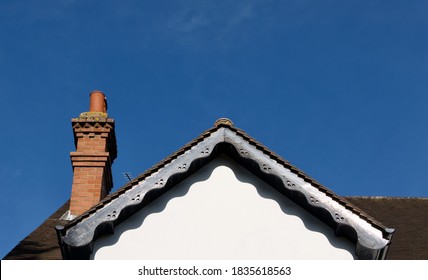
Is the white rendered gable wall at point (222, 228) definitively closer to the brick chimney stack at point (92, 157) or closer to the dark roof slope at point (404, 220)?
the dark roof slope at point (404, 220)

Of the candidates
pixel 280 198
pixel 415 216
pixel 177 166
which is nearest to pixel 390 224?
pixel 415 216

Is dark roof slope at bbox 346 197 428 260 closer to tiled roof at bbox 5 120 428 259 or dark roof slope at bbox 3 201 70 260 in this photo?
tiled roof at bbox 5 120 428 259

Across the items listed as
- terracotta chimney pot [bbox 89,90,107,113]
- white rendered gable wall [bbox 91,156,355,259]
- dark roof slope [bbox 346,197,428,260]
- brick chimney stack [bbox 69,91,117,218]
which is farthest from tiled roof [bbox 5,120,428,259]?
terracotta chimney pot [bbox 89,90,107,113]

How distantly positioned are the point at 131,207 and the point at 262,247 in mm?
1649

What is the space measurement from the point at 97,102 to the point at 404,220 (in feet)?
20.7

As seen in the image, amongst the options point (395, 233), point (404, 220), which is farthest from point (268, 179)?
point (404, 220)

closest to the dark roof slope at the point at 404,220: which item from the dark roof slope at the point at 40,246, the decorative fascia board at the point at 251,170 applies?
the decorative fascia board at the point at 251,170

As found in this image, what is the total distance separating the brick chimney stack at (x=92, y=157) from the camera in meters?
13.0

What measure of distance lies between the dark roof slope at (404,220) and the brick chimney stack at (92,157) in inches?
203

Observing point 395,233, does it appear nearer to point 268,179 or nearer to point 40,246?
point 268,179

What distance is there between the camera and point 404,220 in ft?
44.8

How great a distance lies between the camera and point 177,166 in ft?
29.6

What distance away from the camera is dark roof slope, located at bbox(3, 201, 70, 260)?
10984mm

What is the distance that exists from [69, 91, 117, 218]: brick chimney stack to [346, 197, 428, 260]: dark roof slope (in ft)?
16.9
